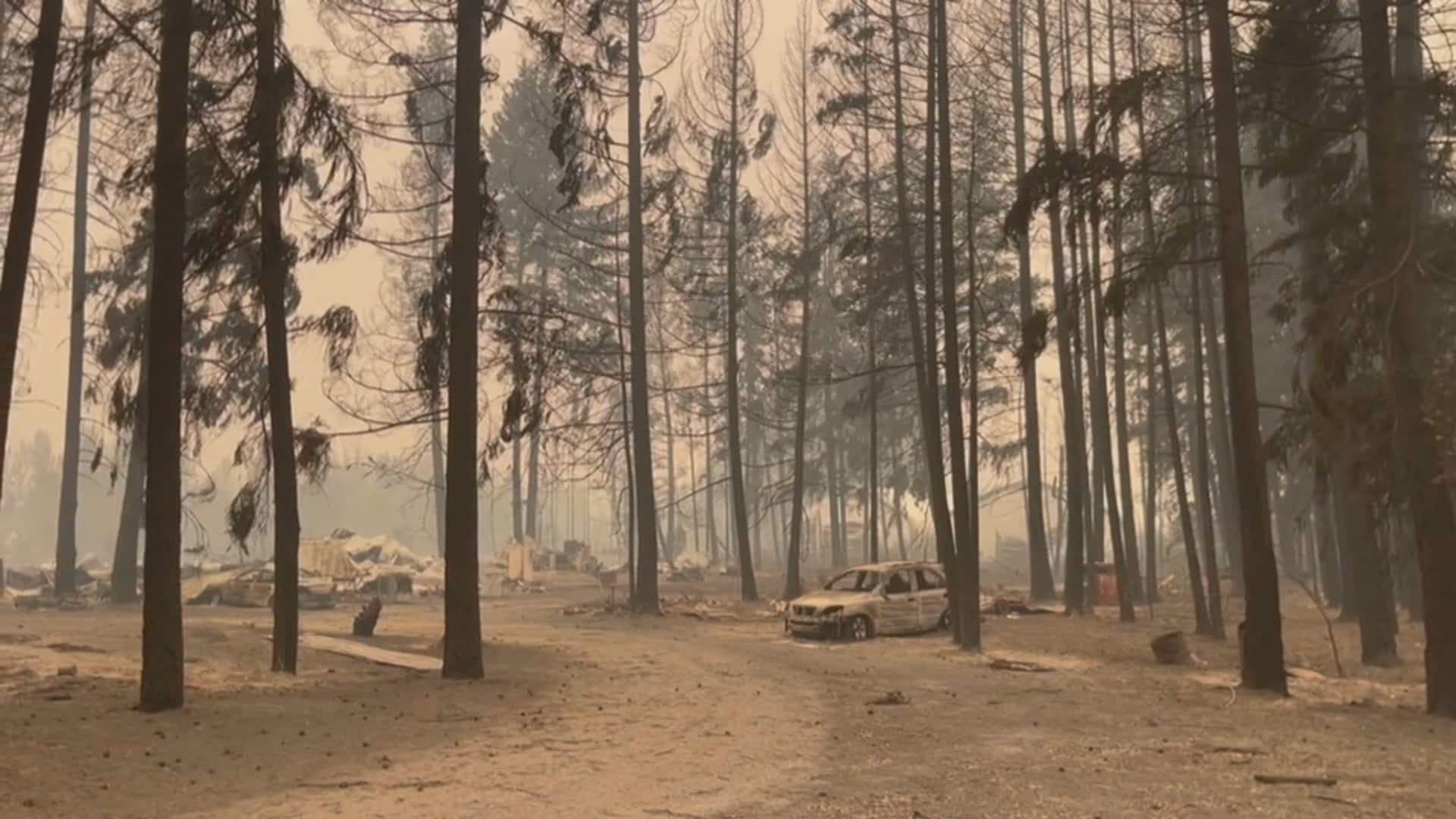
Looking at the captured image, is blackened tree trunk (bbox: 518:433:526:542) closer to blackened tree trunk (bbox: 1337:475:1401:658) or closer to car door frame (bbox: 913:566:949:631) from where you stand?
car door frame (bbox: 913:566:949:631)

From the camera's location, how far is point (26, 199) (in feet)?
36.1

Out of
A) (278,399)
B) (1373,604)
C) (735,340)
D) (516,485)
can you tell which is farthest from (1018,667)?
(516,485)

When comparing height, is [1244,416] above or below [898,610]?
above

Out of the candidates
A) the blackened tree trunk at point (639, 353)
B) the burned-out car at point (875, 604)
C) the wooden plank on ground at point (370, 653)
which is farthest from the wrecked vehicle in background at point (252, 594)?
the burned-out car at point (875, 604)

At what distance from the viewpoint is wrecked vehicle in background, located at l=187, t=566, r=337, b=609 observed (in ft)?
104

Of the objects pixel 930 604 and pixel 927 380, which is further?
pixel 930 604

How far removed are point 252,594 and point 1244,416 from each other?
28325 millimetres

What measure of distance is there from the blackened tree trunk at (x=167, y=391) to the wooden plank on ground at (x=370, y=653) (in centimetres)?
481

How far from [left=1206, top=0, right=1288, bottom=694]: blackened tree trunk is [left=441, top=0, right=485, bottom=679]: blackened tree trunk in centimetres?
961

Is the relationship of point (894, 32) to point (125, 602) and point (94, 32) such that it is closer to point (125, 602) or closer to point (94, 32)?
point (94, 32)

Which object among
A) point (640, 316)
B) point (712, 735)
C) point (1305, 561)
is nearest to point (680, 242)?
point (640, 316)

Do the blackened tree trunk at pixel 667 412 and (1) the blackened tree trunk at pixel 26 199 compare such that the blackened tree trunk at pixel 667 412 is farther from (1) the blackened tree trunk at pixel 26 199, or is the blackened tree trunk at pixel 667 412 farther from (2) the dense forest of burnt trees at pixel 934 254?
(1) the blackened tree trunk at pixel 26 199

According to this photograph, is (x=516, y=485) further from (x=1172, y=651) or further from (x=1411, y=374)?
(x=1411, y=374)

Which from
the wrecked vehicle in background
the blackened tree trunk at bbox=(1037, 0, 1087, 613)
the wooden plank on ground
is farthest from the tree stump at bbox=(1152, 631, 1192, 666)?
the wrecked vehicle in background
